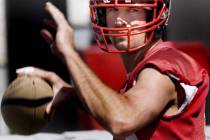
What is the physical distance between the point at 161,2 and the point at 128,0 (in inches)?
7.2

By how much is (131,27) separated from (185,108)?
396 mm

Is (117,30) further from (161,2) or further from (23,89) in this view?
(23,89)

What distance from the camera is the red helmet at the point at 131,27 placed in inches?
139

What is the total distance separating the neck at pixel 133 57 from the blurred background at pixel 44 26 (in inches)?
105

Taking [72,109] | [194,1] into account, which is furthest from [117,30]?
[194,1]

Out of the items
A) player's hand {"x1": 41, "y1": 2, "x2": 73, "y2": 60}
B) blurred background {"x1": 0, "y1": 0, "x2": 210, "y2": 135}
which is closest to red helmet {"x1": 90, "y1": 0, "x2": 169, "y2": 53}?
player's hand {"x1": 41, "y1": 2, "x2": 73, "y2": 60}

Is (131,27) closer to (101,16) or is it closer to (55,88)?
(101,16)

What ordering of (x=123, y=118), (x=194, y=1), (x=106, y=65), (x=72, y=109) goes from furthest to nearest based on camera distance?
(x=194, y=1)
(x=72, y=109)
(x=106, y=65)
(x=123, y=118)

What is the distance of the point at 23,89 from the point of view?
397 centimetres

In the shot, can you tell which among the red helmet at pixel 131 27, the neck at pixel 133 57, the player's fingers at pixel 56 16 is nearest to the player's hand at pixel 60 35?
the player's fingers at pixel 56 16

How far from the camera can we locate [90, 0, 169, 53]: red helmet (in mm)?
3533

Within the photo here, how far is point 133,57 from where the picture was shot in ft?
12.1

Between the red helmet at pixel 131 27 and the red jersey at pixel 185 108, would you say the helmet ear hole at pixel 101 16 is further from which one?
the red jersey at pixel 185 108

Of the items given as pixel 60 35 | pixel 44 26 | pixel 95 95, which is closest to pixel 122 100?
pixel 95 95
